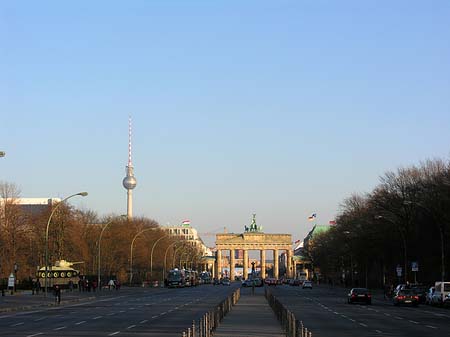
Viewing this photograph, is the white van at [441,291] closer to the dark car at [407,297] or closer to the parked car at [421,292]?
the dark car at [407,297]

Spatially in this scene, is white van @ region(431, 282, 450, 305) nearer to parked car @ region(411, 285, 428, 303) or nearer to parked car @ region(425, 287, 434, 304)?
parked car @ region(425, 287, 434, 304)

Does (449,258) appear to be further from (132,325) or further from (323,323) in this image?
(132,325)

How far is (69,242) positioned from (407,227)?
A: 136 ft

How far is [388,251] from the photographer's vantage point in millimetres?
93188

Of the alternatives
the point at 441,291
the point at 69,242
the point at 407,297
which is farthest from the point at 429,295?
the point at 69,242

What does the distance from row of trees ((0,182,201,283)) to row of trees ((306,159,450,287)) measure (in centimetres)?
2880

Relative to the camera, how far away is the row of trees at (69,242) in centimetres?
8862

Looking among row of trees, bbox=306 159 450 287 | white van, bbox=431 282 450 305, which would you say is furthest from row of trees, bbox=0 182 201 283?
white van, bbox=431 282 450 305

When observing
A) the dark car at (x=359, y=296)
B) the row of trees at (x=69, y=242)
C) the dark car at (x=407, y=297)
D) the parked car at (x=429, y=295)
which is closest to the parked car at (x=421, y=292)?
the parked car at (x=429, y=295)

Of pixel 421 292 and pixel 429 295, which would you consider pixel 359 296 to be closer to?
pixel 421 292

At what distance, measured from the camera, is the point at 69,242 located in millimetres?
103625

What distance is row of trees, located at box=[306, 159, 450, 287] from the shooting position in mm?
71469

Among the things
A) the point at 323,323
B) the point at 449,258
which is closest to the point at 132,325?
the point at 323,323

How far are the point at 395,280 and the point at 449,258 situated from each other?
24216mm
